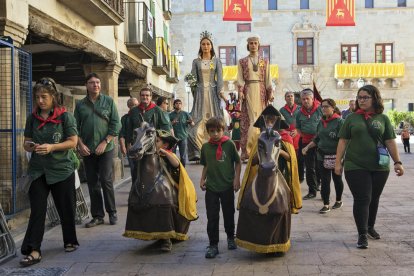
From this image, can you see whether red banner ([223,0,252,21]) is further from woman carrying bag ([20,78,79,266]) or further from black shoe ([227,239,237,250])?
black shoe ([227,239,237,250])

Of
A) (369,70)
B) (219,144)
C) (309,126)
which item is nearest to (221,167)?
(219,144)

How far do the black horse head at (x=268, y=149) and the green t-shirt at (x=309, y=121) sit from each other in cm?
421

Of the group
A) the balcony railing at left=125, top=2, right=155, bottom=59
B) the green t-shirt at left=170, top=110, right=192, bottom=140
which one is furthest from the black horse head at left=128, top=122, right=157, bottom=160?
the balcony railing at left=125, top=2, right=155, bottom=59

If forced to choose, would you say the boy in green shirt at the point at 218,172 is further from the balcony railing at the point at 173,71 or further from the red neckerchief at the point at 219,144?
the balcony railing at the point at 173,71

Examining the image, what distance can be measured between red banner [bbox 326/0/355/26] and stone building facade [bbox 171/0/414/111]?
943cm

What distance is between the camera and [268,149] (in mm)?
5004

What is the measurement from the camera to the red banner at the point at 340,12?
30250mm

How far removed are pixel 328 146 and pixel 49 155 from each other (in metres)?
4.18

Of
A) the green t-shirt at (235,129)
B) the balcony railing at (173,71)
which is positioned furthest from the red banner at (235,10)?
the green t-shirt at (235,129)

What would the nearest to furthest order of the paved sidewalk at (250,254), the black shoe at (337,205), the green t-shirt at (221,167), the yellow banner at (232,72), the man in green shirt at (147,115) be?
the paved sidewalk at (250,254) → the green t-shirt at (221,167) → the man in green shirt at (147,115) → the black shoe at (337,205) → the yellow banner at (232,72)

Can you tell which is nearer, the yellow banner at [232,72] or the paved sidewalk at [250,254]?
the paved sidewalk at [250,254]

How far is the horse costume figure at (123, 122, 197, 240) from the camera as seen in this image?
216 inches

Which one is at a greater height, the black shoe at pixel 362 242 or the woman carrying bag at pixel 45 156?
the woman carrying bag at pixel 45 156

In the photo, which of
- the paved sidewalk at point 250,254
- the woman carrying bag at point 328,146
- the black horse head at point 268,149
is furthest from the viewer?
the woman carrying bag at point 328,146
